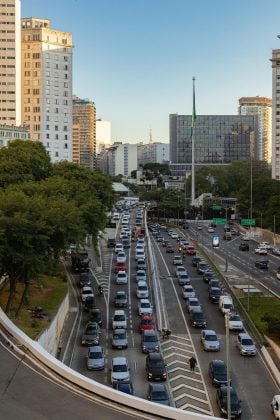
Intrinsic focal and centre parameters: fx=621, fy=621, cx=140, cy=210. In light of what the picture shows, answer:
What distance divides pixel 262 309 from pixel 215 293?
440cm

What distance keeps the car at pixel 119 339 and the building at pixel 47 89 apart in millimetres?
96629

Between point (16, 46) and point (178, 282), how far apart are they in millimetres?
88519

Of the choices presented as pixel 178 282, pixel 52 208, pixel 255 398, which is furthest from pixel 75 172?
pixel 255 398

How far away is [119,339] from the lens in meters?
34.9

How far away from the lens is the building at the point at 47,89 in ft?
426

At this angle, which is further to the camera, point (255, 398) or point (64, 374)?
point (255, 398)

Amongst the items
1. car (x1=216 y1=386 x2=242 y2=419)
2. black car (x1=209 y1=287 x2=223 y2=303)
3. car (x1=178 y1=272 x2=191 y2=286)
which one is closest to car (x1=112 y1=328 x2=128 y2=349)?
car (x1=216 y1=386 x2=242 y2=419)

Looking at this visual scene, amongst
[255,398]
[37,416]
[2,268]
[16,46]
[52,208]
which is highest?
[16,46]

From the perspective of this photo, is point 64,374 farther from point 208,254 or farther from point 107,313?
point 208,254

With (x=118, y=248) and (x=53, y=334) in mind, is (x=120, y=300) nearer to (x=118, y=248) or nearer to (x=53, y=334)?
(x=53, y=334)

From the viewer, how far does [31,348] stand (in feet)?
79.6

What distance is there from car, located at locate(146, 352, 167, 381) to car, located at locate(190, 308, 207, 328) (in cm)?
772

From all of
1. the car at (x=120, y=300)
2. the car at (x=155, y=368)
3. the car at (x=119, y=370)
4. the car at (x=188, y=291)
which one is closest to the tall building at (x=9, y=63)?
the car at (x=188, y=291)

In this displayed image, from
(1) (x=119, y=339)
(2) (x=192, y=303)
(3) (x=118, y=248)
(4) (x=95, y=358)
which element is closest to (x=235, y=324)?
(2) (x=192, y=303)
